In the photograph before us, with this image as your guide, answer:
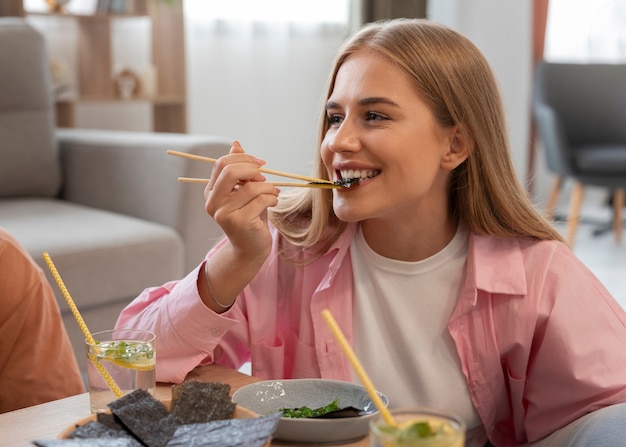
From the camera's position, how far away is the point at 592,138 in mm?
5094

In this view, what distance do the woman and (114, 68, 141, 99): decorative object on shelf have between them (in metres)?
2.71

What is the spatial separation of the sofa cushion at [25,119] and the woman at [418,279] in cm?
169

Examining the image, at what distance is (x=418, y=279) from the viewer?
57.3 inches

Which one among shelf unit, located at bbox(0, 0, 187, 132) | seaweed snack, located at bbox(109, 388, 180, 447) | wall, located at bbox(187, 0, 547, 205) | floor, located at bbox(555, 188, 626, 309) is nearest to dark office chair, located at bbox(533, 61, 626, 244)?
floor, located at bbox(555, 188, 626, 309)

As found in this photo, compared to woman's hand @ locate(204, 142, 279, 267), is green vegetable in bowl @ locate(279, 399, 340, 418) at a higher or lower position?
lower

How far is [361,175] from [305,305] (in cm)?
25

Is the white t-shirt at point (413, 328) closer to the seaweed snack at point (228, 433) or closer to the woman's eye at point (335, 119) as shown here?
the woman's eye at point (335, 119)

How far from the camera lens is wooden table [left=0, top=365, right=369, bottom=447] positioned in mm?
996

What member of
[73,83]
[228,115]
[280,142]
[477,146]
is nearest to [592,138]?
[280,142]

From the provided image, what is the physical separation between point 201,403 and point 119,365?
14cm

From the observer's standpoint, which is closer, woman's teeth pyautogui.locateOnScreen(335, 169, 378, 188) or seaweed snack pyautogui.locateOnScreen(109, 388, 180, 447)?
seaweed snack pyautogui.locateOnScreen(109, 388, 180, 447)

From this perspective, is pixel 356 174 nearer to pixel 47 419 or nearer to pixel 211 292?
pixel 211 292

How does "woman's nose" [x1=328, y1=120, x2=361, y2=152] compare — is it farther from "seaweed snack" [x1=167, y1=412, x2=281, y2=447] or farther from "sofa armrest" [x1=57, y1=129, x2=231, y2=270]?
"sofa armrest" [x1=57, y1=129, x2=231, y2=270]

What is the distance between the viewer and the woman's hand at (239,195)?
46.1 inches
